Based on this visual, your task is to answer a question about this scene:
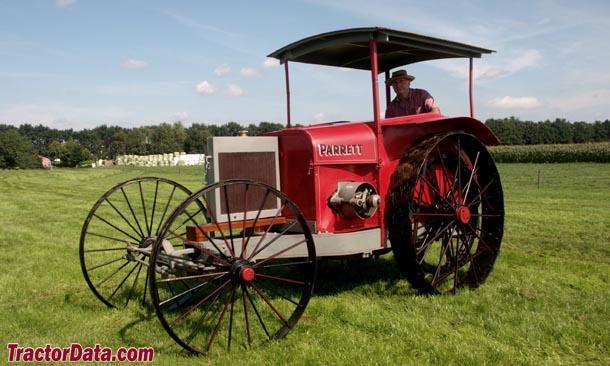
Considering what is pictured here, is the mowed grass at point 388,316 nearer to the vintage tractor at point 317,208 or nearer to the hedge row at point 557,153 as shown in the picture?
the vintage tractor at point 317,208

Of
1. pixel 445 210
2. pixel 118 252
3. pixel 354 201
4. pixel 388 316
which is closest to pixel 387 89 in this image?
pixel 445 210

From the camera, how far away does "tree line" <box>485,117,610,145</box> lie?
302ft

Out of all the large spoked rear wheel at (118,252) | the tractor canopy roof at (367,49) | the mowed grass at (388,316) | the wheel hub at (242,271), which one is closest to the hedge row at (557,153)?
the mowed grass at (388,316)

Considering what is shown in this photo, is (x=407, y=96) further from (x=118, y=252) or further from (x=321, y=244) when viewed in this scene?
(x=118, y=252)

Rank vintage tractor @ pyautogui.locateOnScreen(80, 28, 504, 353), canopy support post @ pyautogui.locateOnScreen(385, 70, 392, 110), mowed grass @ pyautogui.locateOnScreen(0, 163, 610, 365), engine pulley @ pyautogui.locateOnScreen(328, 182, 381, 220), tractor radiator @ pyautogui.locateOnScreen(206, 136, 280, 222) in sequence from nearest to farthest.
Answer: mowed grass @ pyautogui.locateOnScreen(0, 163, 610, 365) → vintage tractor @ pyautogui.locateOnScreen(80, 28, 504, 353) → tractor radiator @ pyautogui.locateOnScreen(206, 136, 280, 222) → engine pulley @ pyautogui.locateOnScreen(328, 182, 381, 220) → canopy support post @ pyautogui.locateOnScreen(385, 70, 392, 110)

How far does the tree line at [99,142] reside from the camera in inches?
2815

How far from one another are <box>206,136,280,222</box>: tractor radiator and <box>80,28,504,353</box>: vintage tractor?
10mm

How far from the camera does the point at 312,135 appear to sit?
15.9ft

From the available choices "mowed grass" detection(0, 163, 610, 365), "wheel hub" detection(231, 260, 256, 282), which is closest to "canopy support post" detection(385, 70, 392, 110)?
"mowed grass" detection(0, 163, 610, 365)

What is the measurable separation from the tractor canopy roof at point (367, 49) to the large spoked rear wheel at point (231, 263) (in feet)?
5.66

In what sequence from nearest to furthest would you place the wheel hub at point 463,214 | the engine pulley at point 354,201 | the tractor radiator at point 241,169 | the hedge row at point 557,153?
the tractor radiator at point 241,169
the engine pulley at point 354,201
the wheel hub at point 463,214
the hedge row at point 557,153

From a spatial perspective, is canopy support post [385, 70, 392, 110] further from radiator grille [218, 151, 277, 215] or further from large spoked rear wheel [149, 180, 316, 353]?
large spoked rear wheel [149, 180, 316, 353]

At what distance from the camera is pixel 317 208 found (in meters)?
4.89

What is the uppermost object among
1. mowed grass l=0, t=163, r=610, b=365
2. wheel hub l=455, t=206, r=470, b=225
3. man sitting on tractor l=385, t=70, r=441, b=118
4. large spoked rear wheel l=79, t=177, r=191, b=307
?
man sitting on tractor l=385, t=70, r=441, b=118
